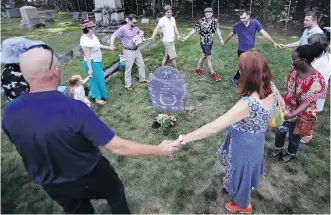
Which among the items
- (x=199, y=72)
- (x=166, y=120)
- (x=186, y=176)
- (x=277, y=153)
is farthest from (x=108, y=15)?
(x=277, y=153)

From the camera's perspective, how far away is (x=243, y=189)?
3084 millimetres

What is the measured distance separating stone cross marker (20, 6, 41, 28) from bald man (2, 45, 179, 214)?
18.0 meters

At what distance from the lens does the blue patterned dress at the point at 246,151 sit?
2.65m

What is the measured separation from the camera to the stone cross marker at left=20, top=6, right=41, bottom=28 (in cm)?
1700

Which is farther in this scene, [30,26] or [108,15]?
[30,26]

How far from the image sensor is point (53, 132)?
194cm

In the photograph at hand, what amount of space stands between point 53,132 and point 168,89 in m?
3.45

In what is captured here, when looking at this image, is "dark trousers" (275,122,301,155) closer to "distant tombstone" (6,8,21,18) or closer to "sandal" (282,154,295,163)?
"sandal" (282,154,295,163)

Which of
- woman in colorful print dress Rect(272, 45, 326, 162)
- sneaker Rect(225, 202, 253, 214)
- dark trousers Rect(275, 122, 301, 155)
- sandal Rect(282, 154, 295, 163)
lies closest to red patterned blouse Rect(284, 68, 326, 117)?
woman in colorful print dress Rect(272, 45, 326, 162)

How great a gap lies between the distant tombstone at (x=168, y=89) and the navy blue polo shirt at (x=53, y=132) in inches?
122

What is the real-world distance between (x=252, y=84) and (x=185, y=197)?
1.93 m

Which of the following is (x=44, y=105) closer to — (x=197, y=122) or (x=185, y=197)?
(x=185, y=197)

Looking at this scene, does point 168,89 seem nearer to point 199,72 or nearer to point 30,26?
point 199,72

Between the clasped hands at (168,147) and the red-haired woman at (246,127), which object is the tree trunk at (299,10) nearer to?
the red-haired woman at (246,127)
